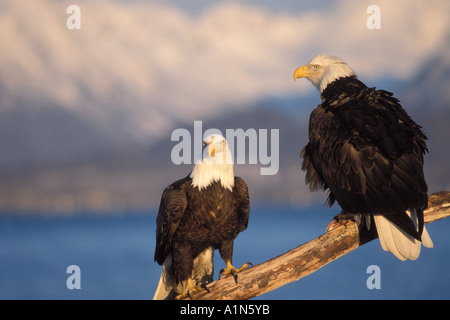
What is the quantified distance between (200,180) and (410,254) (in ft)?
7.36

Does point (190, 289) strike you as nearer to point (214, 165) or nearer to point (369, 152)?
point (214, 165)

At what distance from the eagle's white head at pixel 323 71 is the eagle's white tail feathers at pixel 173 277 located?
2531 mm

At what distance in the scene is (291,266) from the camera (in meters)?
5.56

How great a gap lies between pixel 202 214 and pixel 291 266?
3.51ft

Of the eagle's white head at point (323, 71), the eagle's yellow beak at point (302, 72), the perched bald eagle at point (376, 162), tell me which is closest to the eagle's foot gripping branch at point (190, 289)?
the perched bald eagle at point (376, 162)

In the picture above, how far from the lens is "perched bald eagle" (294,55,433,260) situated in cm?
545

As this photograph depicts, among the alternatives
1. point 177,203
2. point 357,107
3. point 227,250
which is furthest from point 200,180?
point 357,107

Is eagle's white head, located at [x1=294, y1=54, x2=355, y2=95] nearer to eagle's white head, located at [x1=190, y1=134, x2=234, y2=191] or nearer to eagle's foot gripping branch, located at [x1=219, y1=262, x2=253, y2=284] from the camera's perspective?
eagle's white head, located at [x1=190, y1=134, x2=234, y2=191]

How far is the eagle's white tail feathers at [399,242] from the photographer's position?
5.46 m

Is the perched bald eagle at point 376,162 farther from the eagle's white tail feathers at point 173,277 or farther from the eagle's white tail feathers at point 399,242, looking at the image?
the eagle's white tail feathers at point 173,277

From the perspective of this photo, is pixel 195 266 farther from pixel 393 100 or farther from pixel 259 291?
pixel 393 100

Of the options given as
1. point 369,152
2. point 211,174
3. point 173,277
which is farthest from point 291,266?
point 173,277

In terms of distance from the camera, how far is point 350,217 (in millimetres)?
5898

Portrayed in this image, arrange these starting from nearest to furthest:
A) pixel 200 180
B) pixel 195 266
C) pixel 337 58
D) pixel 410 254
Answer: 1. pixel 410 254
2. pixel 200 180
3. pixel 195 266
4. pixel 337 58
